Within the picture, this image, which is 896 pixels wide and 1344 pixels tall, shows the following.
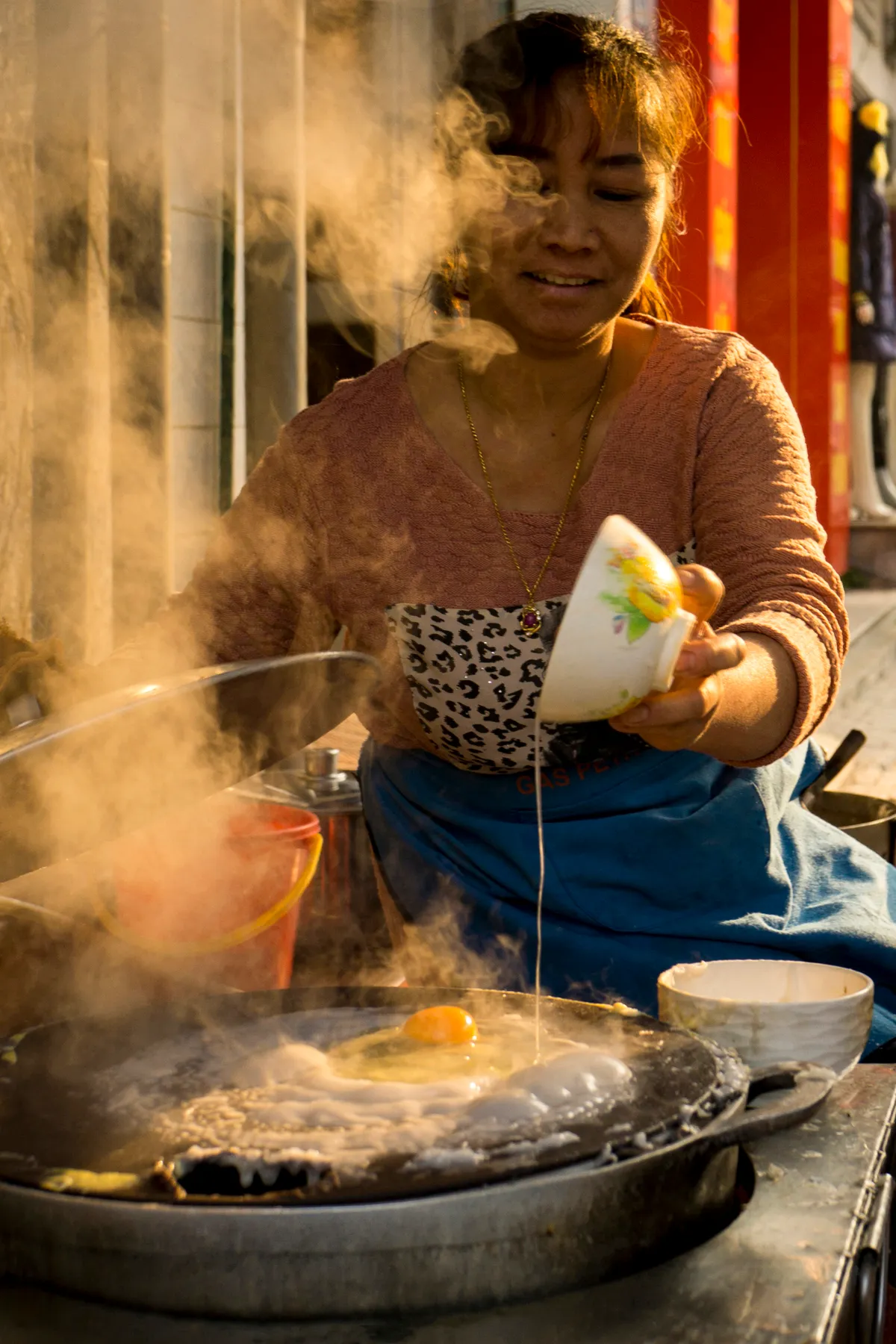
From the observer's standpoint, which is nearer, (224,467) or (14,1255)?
(14,1255)

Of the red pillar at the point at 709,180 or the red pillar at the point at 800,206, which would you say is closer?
the red pillar at the point at 709,180

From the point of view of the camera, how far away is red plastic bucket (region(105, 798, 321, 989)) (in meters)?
1.82

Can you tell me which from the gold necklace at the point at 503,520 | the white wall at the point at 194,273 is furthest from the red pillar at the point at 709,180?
the gold necklace at the point at 503,520

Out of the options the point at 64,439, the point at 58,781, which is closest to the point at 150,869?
the point at 58,781

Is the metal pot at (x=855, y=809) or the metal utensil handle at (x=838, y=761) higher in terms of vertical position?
the metal utensil handle at (x=838, y=761)

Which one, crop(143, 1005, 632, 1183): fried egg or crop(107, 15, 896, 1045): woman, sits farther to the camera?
crop(107, 15, 896, 1045): woman

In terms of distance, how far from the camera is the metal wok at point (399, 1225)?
1.04m

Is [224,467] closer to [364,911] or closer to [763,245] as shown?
[364,911]

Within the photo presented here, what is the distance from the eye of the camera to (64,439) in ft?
9.52

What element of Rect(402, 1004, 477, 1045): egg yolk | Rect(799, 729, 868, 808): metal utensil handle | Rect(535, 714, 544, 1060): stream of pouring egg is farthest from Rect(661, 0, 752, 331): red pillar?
Rect(402, 1004, 477, 1045): egg yolk

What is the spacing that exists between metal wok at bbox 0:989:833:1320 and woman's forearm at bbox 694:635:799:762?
1.48ft

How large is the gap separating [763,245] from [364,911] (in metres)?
9.12

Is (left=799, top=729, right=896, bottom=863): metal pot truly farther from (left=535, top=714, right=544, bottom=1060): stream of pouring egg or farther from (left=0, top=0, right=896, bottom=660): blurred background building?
(left=0, top=0, right=896, bottom=660): blurred background building

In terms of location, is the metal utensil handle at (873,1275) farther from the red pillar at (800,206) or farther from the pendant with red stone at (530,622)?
the red pillar at (800,206)
